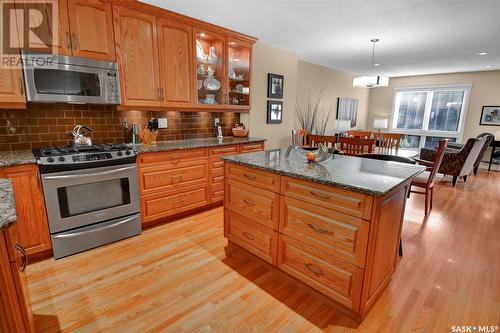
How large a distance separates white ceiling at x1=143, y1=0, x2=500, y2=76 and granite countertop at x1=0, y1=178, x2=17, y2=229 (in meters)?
2.28

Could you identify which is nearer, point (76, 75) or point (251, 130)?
point (76, 75)

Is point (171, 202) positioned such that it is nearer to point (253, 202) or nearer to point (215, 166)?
point (215, 166)

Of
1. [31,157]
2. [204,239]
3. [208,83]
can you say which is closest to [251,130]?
[208,83]

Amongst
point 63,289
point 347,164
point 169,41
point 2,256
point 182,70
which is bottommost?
point 63,289

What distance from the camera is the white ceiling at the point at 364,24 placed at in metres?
2.70

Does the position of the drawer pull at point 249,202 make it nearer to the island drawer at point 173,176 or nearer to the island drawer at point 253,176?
the island drawer at point 253,176

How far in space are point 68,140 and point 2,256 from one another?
205 centimetres

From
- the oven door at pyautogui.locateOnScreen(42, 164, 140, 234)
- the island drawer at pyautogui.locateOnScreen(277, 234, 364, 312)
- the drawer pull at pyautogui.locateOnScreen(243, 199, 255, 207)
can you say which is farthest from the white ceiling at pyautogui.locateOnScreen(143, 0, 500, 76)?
the island drawer at pyautogui.locateOnScreen(277, 234, 364, 312)

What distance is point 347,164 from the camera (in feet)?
6.72

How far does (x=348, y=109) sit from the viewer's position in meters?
7.35

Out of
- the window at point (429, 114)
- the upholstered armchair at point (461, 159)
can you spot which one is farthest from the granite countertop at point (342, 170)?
the window at point (429, 114)

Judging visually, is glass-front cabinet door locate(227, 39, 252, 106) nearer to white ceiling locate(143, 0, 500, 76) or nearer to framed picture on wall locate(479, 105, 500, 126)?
white ceiling locate(143, 0, 500, 76)

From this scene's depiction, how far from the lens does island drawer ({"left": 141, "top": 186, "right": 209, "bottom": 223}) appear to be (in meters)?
2.80

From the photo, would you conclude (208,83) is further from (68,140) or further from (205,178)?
(68,140)
